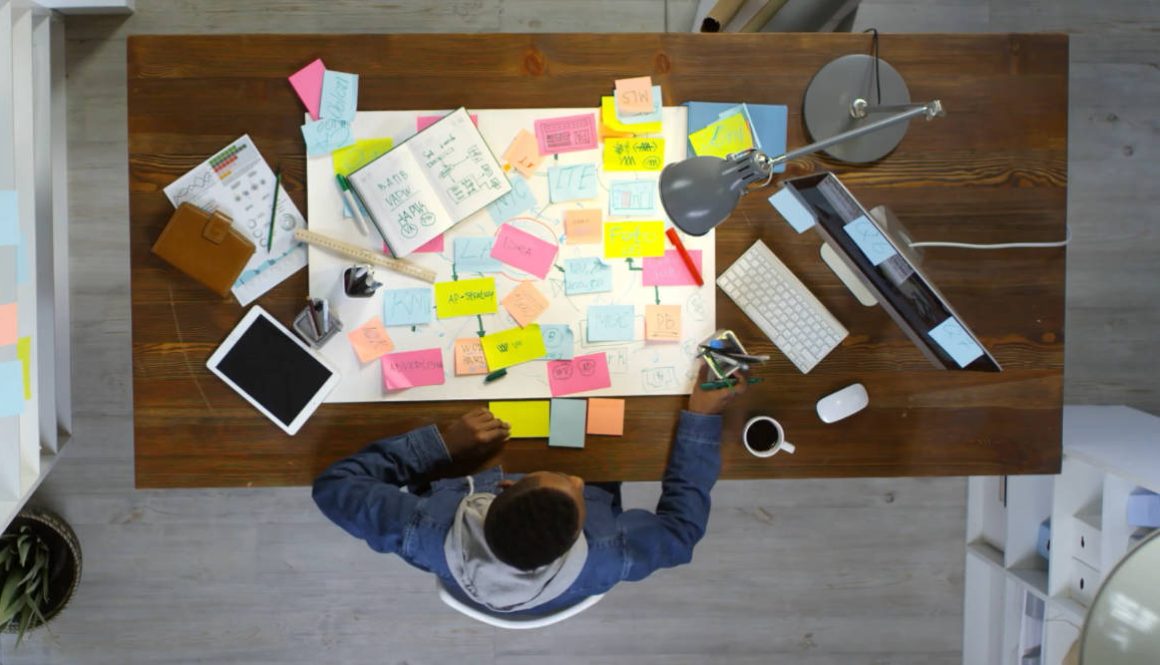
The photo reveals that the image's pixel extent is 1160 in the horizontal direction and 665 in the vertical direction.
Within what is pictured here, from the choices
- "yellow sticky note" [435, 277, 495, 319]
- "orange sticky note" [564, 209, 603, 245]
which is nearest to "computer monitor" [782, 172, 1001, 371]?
"orange sticky note" [564, 209, 603, 245]

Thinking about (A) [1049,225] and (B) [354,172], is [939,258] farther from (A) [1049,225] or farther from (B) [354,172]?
(B) [354,172]

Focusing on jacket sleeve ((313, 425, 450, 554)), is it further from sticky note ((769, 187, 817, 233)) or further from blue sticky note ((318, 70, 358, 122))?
sticky note ((769, 187, 817, 233))

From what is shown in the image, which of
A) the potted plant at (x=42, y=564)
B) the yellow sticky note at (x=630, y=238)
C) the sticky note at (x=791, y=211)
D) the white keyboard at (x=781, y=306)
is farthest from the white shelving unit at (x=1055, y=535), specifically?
the potted plant at (x=42, y=564)

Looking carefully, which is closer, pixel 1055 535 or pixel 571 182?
pixel 571 182

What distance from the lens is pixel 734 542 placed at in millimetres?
2291

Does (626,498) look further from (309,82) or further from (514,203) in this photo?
(309,82)

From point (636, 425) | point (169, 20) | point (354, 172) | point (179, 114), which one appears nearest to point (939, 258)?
point (636, 425)

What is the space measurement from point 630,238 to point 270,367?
75 centimetres

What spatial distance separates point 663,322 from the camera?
5.13ft

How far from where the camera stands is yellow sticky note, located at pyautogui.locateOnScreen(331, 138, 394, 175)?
5.02 ft

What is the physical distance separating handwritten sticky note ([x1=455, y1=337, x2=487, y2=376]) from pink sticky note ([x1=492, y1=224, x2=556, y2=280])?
0.56ft

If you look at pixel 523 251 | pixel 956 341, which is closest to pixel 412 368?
pixel 523 251

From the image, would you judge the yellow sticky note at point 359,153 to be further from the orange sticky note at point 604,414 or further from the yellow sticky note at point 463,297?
the orange sticky note at point 604,414

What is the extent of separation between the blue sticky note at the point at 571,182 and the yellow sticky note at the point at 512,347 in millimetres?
265
